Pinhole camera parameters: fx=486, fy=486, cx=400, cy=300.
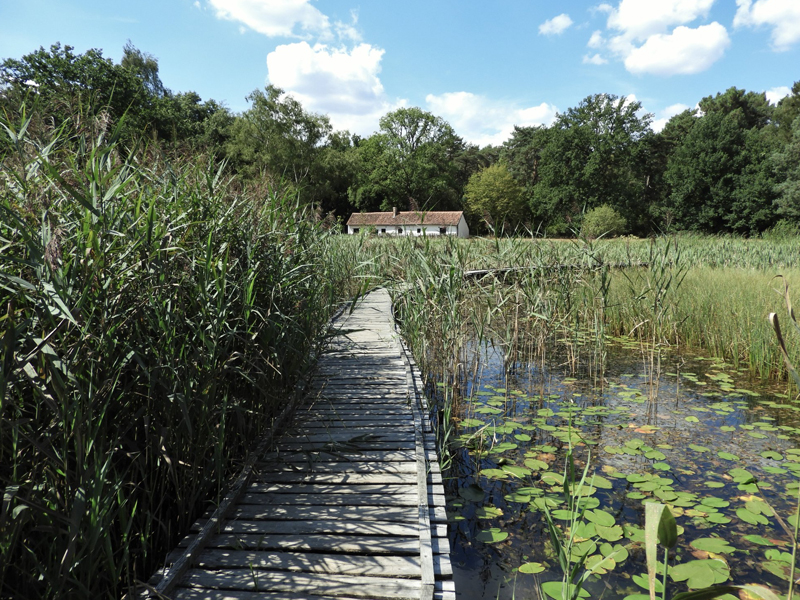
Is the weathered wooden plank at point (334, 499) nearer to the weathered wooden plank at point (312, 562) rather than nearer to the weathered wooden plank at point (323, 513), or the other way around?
the weathered wooden plank at point (323, 513)

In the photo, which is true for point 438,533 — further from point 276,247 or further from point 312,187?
point 312,187

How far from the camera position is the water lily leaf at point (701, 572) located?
245cm

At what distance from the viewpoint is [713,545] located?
2.78 metres

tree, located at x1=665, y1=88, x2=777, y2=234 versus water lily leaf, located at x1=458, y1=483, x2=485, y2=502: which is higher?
tree, located at x1=665, y1=88, x2=777, y2=234

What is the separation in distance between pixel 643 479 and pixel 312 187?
113ft

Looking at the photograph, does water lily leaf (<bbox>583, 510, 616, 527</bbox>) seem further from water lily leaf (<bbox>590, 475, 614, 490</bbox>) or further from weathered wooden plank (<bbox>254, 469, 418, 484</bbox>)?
weathered wooden plank (<bbox>254, 469, 418, 484</bbox>)

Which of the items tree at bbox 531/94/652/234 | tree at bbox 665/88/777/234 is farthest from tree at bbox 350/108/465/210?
tree at bbox 665/88/777/234

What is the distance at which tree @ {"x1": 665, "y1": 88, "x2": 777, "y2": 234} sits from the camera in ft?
104

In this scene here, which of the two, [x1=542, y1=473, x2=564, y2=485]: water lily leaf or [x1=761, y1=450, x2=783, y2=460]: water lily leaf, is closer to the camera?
[x1=542, y1=473, x2=564, y2=485]: water lily leaf

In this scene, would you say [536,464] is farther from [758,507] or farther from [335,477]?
[335,477]

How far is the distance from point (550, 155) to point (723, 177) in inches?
495

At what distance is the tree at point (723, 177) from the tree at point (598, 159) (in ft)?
9.74

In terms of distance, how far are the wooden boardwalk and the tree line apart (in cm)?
2246

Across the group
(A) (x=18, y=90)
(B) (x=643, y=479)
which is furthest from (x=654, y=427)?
(A) (x=18, y=90)
